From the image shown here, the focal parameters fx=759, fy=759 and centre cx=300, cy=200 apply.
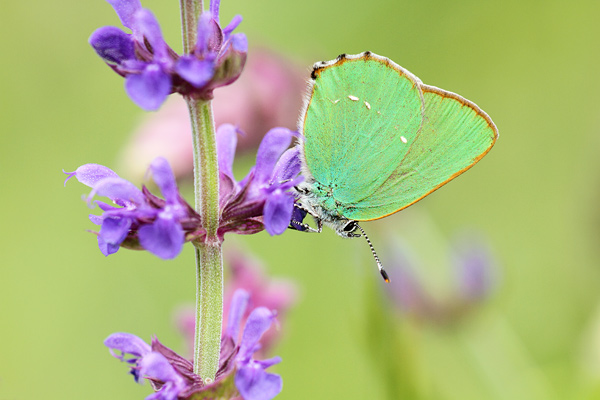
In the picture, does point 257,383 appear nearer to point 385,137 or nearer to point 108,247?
point 108,247

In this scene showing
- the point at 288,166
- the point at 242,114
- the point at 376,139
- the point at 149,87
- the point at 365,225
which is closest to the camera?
the point at 149,87

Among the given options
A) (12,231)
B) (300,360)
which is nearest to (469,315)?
(300,360)

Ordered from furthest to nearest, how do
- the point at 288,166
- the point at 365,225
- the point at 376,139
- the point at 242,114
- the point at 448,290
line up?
the point at 365,225, the point at 448,290, the point at 242,114, the point at 376,139, the point at 288,166

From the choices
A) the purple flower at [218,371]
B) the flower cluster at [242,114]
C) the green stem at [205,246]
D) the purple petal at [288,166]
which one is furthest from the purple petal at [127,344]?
the flower cluster at [242,114]

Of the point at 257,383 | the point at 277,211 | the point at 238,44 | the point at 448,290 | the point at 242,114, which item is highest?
the point at 242,114

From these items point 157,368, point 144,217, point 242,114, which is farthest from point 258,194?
point 242,114

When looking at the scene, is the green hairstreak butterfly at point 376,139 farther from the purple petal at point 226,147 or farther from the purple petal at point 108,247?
the purple petal at point 108,247

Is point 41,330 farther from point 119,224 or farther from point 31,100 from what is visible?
point 119,224
